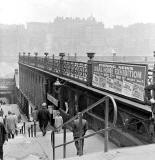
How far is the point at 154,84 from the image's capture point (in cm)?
683

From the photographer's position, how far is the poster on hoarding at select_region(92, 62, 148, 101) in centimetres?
758

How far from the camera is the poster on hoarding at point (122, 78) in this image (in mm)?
7578

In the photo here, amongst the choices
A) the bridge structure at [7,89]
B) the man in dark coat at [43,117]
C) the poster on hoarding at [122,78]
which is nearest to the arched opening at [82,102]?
the poster on hoarding at [122,78]

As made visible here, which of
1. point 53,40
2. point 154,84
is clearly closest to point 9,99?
point 154,84

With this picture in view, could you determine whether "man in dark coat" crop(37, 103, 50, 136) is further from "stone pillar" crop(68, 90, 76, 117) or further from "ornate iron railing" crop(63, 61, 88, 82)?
"stone pillar" crop(68, 90, 76, 117)

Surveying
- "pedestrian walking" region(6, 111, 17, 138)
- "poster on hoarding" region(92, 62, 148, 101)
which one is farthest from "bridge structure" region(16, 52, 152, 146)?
"pedestrian walking" region(6, 111, 17, 138)

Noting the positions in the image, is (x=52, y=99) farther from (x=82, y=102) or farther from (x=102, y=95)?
(x=102, y=95)

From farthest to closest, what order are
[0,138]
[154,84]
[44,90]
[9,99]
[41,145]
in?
[9,99] → [44,90] → [41,145] → [0,138] → [154,84]

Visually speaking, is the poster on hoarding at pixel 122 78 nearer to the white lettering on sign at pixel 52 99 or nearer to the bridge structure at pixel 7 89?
the white lettering on sign at pixel 52 99

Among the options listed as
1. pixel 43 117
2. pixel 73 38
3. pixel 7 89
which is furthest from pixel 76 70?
pixel 73 38

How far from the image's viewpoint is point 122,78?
8648 mm

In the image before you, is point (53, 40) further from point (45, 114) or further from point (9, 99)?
point (45, 114)

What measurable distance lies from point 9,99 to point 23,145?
44.1 meters

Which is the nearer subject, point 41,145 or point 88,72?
point 41,145
